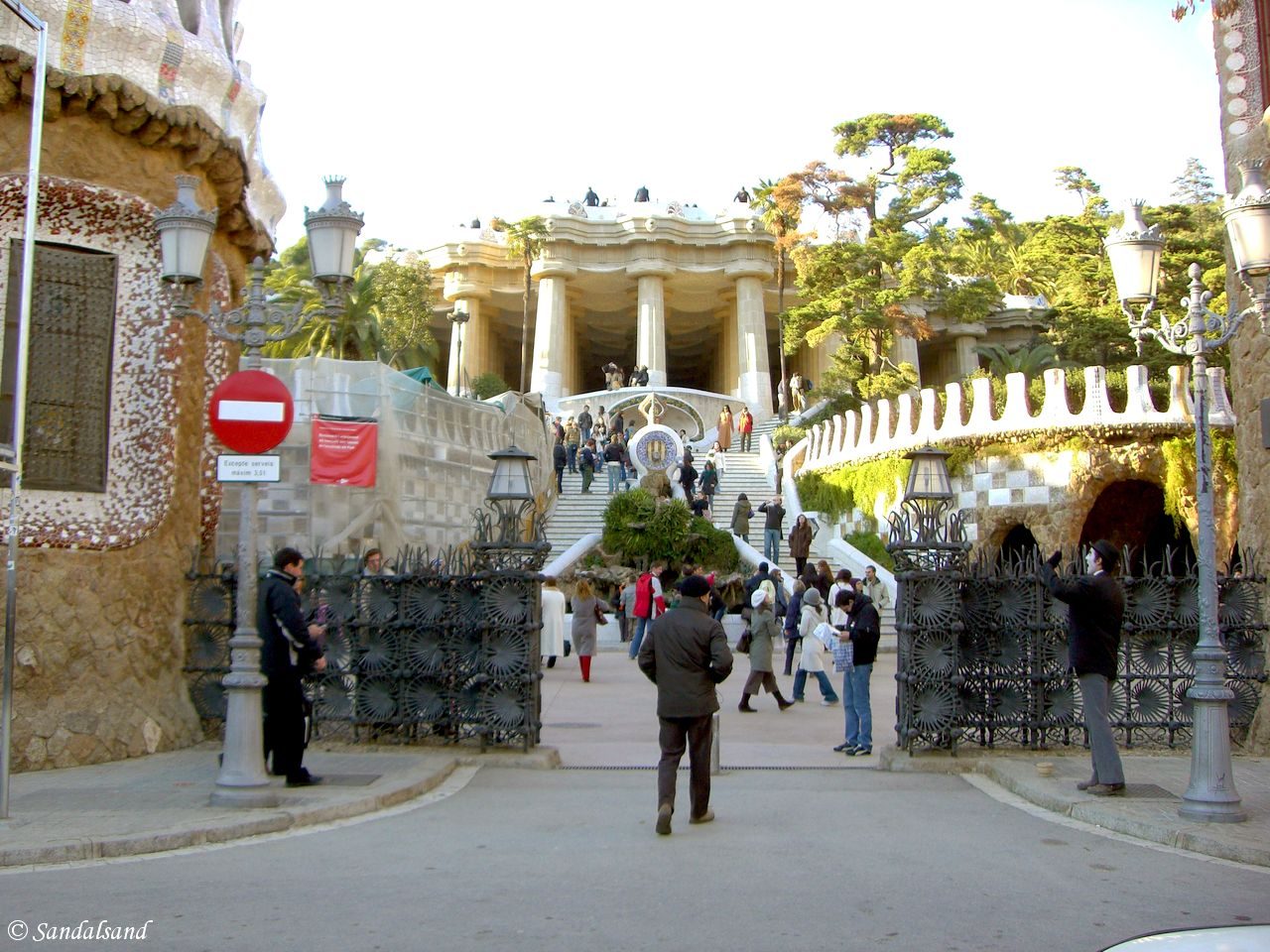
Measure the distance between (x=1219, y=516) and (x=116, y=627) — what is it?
22.1 meters

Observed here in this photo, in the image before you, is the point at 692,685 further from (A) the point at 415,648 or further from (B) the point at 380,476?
(B) the point at 380,476

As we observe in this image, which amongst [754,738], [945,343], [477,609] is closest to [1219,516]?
[754,738]

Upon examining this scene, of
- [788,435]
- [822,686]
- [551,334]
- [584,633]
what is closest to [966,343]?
[551,334]

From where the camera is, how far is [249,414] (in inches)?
305

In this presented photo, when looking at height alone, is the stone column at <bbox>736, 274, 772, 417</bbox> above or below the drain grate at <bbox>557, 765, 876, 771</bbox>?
above

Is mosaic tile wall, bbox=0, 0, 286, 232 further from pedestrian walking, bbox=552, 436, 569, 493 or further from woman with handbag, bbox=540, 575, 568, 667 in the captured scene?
pedestrian walking, bbox=552, 436, 569, 493

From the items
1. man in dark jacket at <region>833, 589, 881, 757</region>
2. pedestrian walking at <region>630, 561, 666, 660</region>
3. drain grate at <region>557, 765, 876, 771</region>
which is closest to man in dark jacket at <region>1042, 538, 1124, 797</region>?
drain grate at <region>557, 765, 876, 771</region>

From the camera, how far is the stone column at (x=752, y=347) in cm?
4859

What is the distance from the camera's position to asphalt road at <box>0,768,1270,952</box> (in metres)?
4.91

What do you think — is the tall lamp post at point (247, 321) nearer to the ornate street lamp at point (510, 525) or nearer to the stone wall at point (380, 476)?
the ornate street lamp at point (510, 525)

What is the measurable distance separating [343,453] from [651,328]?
109 ft

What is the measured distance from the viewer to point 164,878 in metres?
5.87

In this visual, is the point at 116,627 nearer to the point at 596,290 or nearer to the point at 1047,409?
the point at 1047,409

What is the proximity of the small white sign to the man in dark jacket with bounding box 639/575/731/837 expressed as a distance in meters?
2.72
